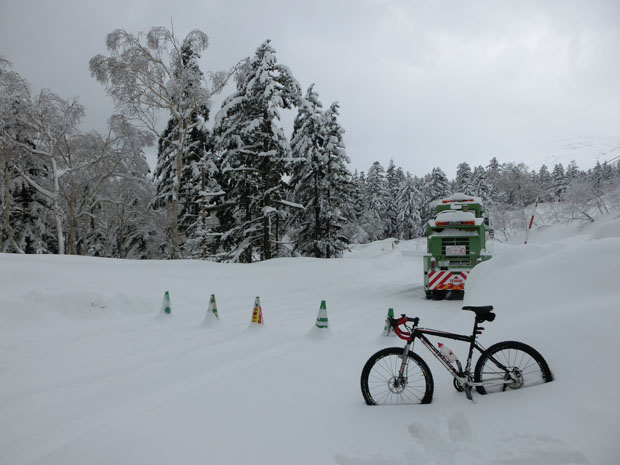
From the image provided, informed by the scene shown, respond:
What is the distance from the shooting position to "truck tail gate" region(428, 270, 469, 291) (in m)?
11.3

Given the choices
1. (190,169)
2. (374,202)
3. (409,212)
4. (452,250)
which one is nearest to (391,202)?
(409,212)

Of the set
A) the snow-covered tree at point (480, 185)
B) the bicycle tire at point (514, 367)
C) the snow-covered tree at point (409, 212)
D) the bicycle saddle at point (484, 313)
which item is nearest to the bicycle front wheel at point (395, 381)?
the bicycle tire at point (514, 367)

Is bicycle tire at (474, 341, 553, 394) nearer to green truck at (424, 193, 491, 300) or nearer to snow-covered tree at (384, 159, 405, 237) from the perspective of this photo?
green truck at (424, 193, 491, 300)

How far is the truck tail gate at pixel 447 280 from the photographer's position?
1130 centimetres

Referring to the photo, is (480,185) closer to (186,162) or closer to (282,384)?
(186,162)

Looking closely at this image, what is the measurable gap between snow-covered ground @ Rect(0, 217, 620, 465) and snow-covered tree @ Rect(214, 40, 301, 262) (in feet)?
38.0

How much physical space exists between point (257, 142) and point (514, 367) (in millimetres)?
18065

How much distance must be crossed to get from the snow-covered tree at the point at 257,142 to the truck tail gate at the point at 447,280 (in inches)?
404

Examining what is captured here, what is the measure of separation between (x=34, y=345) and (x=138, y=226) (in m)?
23.8

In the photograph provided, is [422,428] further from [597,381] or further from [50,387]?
[50,387]

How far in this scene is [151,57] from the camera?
18031 millimetres

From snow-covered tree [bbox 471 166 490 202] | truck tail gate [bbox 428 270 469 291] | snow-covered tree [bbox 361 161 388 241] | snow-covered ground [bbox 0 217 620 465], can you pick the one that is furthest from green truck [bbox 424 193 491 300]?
snow-covered tree [bbox 471 166 490 202]

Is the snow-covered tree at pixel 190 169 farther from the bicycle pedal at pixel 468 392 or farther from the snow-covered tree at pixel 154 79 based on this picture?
the bicycle pedal at pixel 468 392

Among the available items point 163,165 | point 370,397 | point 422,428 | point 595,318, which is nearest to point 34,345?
point 370,397
